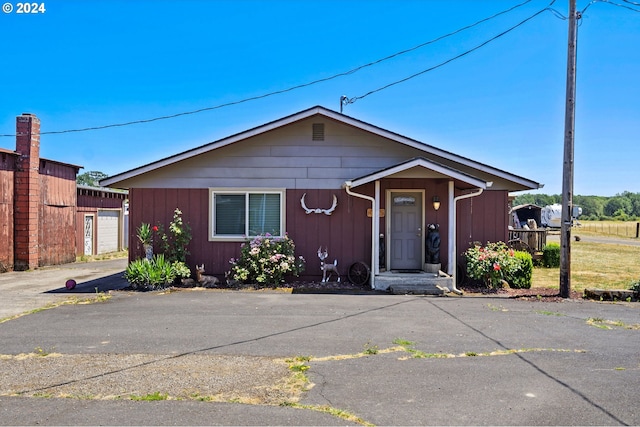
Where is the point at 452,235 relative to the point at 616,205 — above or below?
below

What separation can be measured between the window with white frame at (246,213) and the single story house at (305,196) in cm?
2

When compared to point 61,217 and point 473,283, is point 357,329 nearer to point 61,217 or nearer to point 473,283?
point 473,283

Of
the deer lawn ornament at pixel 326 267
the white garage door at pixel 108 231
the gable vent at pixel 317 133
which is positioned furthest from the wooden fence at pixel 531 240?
the white garage door at pixel 108 231

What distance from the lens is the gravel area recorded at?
4672 millimetres

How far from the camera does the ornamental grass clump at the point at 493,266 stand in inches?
461

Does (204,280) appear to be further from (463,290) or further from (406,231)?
(463,290)

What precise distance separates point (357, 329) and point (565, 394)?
322 cm

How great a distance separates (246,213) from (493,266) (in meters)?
5.98

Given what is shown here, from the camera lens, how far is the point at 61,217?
60.6ft

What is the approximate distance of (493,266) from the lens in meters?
11.7

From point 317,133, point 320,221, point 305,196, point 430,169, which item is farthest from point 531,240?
point 317,133

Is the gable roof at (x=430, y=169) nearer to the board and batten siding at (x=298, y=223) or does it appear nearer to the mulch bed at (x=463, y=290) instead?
the board and batten siding at (x=298, y=223)

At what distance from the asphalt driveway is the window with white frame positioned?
88.0 inches

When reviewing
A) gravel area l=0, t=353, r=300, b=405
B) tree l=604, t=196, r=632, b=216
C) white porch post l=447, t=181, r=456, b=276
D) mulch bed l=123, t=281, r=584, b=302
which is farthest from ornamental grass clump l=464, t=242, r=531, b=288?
tree l=604, t=196, r=632, b=216
